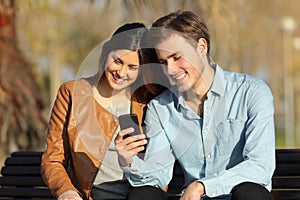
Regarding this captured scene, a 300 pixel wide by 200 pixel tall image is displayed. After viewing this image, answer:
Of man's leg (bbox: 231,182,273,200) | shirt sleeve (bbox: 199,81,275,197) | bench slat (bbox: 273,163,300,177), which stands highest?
shirt sleeve (bbox: 199,81,275,197)

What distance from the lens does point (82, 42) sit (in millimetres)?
28188

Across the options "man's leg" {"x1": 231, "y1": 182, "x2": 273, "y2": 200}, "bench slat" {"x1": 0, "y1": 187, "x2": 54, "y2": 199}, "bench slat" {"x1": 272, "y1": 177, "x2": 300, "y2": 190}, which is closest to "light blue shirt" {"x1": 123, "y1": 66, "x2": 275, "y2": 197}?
"man's leg" {"x1": 231, "y1": 182, "x2": 273, "y2": 200}

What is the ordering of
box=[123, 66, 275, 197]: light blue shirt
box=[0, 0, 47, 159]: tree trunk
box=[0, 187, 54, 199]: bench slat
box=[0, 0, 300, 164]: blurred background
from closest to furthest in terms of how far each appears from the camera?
1. box=[123, 66, 275, 197]: light blue shirt
2. box=[0, 187, 54, 199]: bench slat
3. box=[0, 0, 300, 164]: blurred background
4. box=[0, 0, 47, 159]: tree trunk

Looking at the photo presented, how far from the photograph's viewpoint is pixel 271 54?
3488cm

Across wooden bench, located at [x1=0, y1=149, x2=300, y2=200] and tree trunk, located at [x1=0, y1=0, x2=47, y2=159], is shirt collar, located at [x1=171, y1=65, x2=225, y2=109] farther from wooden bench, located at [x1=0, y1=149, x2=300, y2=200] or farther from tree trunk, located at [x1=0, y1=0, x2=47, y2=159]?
tree trunk, located at [x1=0, y1=0, x2=47, y2=159]

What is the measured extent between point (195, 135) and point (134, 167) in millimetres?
357

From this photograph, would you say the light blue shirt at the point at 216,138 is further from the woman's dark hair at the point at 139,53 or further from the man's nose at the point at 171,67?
the man's nose at the point at 171,67

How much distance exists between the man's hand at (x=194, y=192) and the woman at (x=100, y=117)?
0.51 meters

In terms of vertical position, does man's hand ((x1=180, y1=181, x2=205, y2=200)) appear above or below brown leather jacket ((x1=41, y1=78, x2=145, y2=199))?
below

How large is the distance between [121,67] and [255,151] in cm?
78

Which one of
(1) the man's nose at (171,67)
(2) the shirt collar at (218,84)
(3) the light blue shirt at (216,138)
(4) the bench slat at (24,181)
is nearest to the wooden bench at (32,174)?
(4) the bench slat at (24,181)

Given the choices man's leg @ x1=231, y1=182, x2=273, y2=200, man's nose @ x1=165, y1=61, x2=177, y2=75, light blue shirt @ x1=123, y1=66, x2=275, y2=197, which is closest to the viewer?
man's leg @ x1=231, y1=182, x2=273, y2=200

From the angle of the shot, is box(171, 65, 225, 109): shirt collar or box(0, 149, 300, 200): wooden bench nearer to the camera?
box(171, 65, 225, 109): shirt collar

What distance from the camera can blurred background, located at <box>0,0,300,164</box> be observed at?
24.4ft
